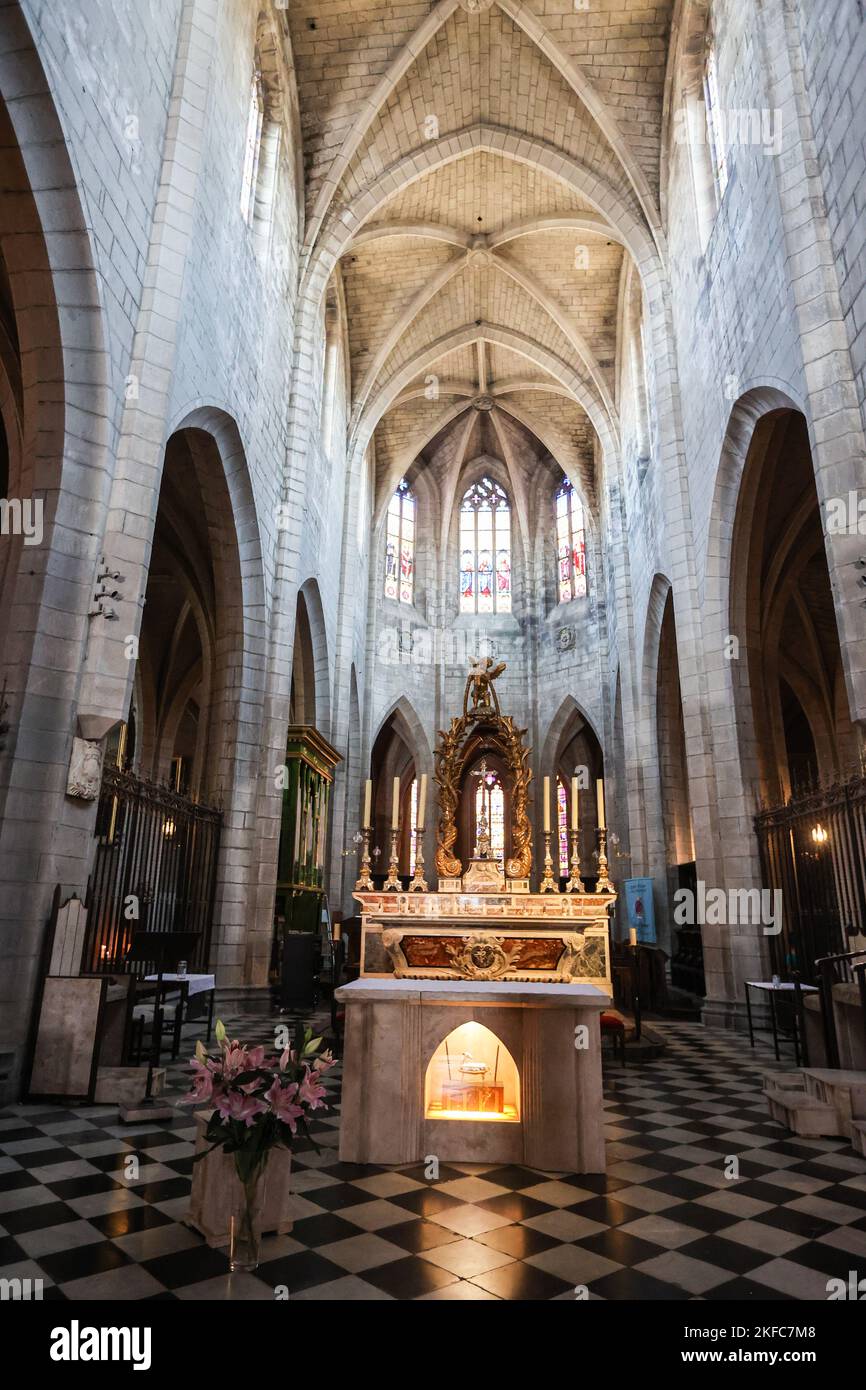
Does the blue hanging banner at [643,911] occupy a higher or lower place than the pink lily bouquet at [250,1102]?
higher

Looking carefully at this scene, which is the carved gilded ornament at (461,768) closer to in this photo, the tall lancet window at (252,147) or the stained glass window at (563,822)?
the tall lancet window at (252,147)

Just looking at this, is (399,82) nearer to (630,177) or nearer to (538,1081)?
(630,177)

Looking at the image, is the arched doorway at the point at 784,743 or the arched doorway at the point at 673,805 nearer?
the arched doorway at the point at 784,743

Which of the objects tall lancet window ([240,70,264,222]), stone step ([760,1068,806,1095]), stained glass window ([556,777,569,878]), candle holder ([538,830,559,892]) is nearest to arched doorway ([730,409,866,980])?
stone step ([760,1068,806,1095])

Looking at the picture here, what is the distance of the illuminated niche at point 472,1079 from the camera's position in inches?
188

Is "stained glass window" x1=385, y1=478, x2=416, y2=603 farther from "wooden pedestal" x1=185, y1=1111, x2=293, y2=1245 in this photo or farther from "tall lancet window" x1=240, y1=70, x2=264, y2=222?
"wooden pedestal" x1=185, y1=1111, x2=293, y2=1245

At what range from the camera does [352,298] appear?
19.0 meters

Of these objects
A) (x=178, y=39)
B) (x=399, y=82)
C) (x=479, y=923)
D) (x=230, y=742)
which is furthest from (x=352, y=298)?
(x=479, y=923)

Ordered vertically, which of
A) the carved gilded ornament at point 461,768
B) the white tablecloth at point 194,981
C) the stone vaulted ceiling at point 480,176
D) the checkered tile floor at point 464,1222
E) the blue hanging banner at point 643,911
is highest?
the stone vaulted ceiling at point 480,176

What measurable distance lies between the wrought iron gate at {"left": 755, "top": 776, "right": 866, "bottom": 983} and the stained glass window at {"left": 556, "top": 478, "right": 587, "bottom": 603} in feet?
46.9

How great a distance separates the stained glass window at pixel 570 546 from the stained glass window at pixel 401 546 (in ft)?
14.9

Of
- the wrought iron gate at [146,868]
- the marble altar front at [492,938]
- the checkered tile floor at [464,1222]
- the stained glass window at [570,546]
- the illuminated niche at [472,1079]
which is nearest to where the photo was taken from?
the checkered tile floor at [464,1222]

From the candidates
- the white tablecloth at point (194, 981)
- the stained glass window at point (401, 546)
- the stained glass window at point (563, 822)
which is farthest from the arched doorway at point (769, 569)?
the stained glass window at point (401, 546)

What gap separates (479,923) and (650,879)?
785cm
